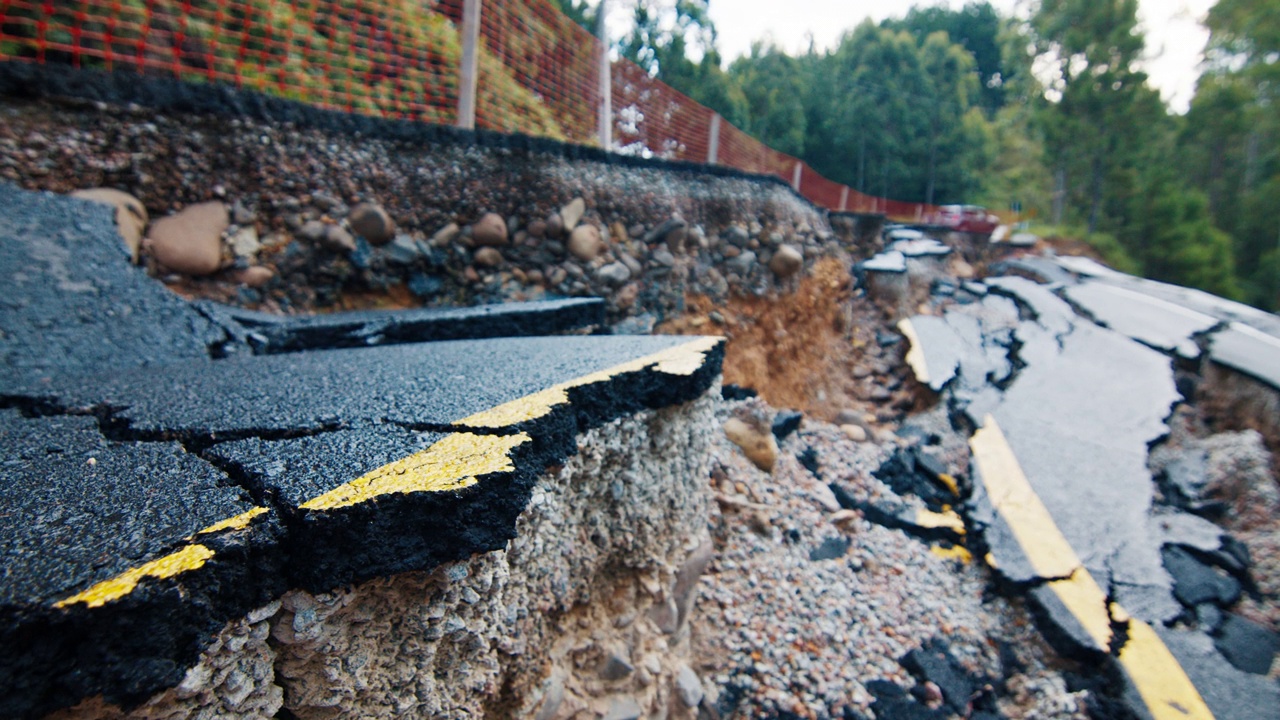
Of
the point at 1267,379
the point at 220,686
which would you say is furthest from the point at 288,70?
the point at 1267,379

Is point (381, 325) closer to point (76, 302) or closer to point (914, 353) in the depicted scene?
point (76, 302)

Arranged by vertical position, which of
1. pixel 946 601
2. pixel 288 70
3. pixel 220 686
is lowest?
pixel 946 601

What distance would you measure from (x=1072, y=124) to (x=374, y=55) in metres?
22.4

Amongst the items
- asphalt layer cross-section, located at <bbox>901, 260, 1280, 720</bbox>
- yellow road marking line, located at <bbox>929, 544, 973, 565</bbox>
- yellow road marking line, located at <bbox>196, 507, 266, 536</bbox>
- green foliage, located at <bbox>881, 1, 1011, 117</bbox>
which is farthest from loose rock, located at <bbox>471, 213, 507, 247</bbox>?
green foliage, located at <bbox>881, 1, 1011, 117</bbox>

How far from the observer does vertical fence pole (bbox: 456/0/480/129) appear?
12.7ft

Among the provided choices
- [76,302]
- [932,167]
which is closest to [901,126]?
[932,167]

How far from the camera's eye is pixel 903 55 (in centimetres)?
2462

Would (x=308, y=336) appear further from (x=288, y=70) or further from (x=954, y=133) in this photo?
(x=954, y=133)

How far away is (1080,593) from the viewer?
2.95 meters

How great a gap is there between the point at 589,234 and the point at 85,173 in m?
2.75

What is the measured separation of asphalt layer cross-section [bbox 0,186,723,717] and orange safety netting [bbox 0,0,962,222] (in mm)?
1279

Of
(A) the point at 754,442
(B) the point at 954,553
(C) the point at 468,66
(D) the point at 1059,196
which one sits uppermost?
(D) the point at 1059,196

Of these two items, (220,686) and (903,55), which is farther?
(903,55)

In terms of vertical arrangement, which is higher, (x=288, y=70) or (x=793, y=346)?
(x=288, y=70)
